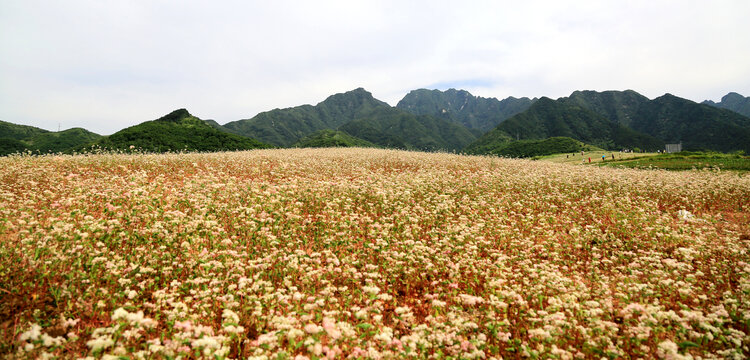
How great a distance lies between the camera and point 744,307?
4863mm

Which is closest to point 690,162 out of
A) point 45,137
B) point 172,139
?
point 172,139

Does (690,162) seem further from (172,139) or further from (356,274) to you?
(172,139)

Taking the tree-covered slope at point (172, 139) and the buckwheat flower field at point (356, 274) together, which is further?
the tree-covered slope at point (172, 139)

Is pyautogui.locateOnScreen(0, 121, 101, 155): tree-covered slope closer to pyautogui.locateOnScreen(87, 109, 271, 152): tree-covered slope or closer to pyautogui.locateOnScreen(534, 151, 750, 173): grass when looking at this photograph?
pyautogui.locateOnScreen(87, 109, 271, 152): tree-covered slope

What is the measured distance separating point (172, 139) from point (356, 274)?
88.3 m

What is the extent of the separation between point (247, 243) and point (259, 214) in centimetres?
152

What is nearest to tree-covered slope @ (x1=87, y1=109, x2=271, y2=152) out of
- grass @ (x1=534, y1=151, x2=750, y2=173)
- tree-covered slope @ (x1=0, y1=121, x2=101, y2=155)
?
grass @ (x1=534, y1=151, x2=750, y2=173)

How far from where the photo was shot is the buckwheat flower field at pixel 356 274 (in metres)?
4.06

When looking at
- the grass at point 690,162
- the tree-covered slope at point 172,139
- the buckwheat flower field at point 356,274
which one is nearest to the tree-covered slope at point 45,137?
the tree-covered slope at point 172,139

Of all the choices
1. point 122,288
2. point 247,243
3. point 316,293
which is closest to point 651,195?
point 316,293

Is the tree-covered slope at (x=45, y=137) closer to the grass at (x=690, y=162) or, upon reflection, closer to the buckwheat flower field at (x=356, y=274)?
the buckwheat flower field at (x=356, y=274)

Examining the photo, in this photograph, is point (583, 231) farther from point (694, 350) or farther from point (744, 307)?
point (694, 350)

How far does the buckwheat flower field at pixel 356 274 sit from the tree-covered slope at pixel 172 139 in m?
64.6

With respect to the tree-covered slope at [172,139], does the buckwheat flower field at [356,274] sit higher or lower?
lower
